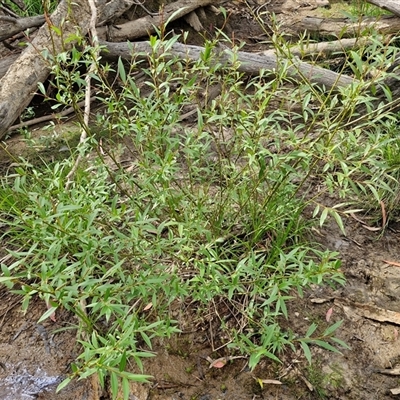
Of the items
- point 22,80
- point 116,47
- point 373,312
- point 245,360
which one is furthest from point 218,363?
point 116,47

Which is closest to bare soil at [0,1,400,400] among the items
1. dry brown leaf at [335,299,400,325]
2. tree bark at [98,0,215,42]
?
dry brown leaf at [335,299,400,325]

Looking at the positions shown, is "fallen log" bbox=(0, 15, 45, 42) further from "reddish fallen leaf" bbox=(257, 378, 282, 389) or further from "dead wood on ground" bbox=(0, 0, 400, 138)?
"reddish fallen leaf" bbox=(257, 378, 282, 389)

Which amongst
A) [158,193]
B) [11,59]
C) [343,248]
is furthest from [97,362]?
[11,59]

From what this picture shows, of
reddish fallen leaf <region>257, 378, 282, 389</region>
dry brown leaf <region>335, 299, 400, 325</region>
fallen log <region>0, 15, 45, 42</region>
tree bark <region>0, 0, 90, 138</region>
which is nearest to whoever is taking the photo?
reddish fallen leaf <region>257, 378, 282, 389</region>

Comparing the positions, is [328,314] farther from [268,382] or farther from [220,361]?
[220,361]

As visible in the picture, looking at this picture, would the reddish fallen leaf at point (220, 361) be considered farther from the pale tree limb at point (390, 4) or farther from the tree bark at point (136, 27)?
the pale tree limb at point (390, 4)

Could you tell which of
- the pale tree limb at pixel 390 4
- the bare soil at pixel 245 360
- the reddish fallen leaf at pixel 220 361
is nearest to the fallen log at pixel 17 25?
the bare soil at pixel 245 360

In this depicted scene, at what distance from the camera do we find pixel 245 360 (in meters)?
2.43

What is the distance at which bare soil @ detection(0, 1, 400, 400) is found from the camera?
7.67 feet

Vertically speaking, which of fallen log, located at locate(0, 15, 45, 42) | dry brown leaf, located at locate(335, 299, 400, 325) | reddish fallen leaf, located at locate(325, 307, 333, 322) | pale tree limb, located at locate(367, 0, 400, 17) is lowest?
dry brown leaf, located at locate(335, 299, 400, 325)

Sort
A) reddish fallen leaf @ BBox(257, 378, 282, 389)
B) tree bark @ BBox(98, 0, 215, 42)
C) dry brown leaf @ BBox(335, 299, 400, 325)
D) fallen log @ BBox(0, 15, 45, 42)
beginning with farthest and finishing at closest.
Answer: tree bark @ BBox(98, 0, 215, 42) → fallen log @ BBox(0, 15, 45, 42) → dry brown leaf @ BBox(335, 299, 400, 325) → reddish fallen leaf @ BBox(257, 378, 282, 389)

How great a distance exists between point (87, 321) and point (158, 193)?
2.26 ft

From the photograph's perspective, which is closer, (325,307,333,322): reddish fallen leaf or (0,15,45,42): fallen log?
(325,307,333,322): reddish fallen leaf

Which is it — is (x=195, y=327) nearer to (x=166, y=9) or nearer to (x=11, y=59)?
(x=11, y=59)
